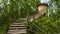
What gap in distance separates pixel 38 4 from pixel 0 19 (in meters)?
1.19

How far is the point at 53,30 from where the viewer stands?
499 cm

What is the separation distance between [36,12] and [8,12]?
860 mm

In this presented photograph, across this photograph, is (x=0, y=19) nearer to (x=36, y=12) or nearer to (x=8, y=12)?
(x=8, y=12)

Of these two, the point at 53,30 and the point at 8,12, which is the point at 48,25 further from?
the point at 8,12

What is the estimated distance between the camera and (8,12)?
5645 mm

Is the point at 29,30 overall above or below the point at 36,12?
below

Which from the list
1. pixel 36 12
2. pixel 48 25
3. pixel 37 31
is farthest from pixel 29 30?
pixel 36 12

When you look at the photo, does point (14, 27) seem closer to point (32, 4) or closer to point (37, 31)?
point (37, 31)

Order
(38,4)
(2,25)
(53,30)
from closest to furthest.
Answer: (53,30), (2,25), (38,4)

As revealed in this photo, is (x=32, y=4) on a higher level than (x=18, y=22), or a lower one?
higher

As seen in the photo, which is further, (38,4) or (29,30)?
(38,4)

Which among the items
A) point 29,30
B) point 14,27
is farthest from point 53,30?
point 14,27

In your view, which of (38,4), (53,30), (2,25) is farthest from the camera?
(38,4)

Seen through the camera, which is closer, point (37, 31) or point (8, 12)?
point (37, 31)
